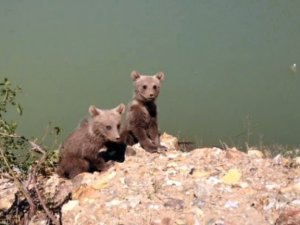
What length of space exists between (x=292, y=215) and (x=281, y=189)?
70 cm

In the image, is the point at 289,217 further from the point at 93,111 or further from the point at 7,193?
the point at 7,193

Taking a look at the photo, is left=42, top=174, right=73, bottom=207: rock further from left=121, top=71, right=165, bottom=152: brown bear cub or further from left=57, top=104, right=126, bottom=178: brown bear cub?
left=121, top=71, right=165, bottom=152: brown bear cub

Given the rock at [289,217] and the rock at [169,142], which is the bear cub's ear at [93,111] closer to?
the rock at [169,142]

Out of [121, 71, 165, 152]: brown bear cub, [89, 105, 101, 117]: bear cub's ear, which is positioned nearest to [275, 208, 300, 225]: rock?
[121, 71, 165, 152]: brown bear cub

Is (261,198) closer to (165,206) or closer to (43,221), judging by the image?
(165,206)

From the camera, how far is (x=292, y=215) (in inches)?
210

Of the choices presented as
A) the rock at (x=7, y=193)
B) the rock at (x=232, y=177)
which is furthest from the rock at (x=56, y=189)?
the rock at (x=232, y=177)

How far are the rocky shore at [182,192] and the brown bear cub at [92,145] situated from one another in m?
0.13

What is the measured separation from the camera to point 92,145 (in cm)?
688

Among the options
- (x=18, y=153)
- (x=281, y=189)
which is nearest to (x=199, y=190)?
(x=281, y=189)

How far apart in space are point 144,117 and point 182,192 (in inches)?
78.7

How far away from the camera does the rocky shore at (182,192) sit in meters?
5.70

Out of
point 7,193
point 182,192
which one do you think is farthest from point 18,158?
point 182,192

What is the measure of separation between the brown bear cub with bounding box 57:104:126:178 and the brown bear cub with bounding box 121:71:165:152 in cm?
52
